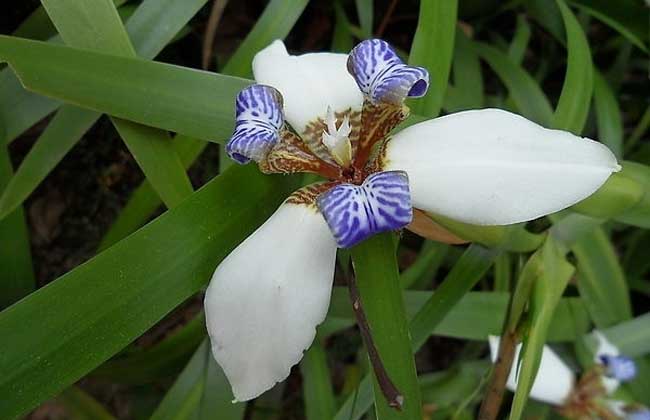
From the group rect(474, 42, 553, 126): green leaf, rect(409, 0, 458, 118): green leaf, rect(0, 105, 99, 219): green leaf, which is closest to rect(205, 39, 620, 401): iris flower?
rect(409, 0, 458, 118): green leaf

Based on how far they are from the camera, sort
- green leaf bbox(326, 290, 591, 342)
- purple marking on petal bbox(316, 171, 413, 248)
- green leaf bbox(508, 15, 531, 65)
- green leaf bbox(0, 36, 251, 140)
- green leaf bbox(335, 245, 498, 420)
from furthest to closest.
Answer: green leaf bbox(508, 15, 531, 65) < green leaf bbox(326, 290, 591, 342) < green leaf bbox(335, 245, 498, 420) < green leaf bbox(0, 36, 251, 140) < purple marking on petal bbox(316, 171, 413, 248)

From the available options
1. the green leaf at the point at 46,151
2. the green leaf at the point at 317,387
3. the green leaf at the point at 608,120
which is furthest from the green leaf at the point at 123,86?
the green leaf at the point at 608,120

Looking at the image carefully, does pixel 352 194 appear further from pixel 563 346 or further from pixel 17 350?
pixel 563 346

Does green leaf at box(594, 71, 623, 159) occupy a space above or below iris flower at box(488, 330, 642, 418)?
above

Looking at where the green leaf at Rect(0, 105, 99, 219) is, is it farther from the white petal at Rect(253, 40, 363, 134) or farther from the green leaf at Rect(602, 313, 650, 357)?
the green leaf at Rect(602, 313, 650, 357)

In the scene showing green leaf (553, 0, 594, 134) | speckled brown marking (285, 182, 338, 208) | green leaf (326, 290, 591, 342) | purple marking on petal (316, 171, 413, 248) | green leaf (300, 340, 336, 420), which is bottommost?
green leaf (300, 340, 336, 420)

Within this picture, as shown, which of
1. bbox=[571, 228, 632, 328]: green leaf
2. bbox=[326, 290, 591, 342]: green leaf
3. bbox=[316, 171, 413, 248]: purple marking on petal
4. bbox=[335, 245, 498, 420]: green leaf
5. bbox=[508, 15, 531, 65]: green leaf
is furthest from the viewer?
bbox=[508, 15, 531, 65]: green leaf

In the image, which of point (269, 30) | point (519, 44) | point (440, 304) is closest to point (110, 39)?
point (269, 30)

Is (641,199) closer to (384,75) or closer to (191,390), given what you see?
(384,75)
